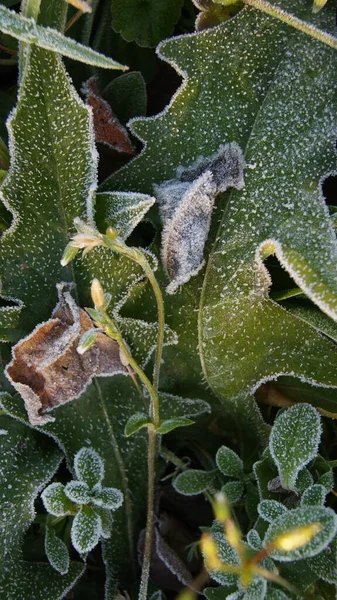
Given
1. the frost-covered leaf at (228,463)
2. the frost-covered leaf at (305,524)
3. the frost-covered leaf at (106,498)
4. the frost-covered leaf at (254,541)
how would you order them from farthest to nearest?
the frost-covered leaf at (228,463)
the frost-covered leaf at (106,498)
the frost-covered leaf at (254,541)
the frost-covered leaf at (305,524)

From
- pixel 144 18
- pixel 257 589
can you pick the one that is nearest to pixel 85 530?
pixel 257 589

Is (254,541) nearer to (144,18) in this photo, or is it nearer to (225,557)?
(225,557)

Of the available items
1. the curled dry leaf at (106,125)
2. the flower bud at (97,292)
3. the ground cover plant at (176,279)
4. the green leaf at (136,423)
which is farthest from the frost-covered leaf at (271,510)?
the curled dry leaf at (106,125)

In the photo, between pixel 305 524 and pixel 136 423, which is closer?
pixel 305 524

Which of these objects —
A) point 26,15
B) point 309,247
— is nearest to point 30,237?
point 26,15

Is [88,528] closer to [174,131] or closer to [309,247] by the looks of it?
[309,247]

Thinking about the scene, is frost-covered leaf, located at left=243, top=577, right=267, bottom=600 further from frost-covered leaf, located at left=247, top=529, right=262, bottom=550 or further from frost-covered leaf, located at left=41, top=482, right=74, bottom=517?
frost-covered leaf, located at left=41, top=482, right=74, bottom=517

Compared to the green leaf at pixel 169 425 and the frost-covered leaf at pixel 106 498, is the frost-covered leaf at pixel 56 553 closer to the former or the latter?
the frost-covered leaf at pixel 106 498
